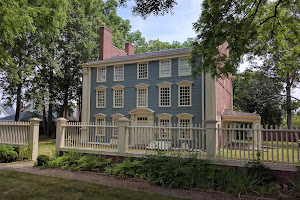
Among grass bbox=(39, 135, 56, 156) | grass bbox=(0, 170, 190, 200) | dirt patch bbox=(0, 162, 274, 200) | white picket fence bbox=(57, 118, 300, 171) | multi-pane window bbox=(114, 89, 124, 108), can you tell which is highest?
multi-pane window bbox=(114, 89, 124, 108)

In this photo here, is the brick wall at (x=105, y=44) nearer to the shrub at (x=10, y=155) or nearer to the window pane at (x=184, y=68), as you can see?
the window pane at (x=184, y=68)

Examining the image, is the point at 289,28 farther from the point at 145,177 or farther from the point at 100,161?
the point at 100,161

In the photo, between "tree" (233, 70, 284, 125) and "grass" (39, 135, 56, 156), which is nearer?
"grass" (39, 135, 56, 156)

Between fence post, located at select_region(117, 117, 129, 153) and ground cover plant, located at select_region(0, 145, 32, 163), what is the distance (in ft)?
16.6

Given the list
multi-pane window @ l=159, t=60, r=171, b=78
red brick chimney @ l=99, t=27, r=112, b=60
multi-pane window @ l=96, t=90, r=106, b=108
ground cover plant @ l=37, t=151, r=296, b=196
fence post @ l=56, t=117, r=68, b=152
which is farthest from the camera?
red brick chimney @ l=99, t=27, r=112, b=60

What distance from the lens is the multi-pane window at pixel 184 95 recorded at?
17234 mm

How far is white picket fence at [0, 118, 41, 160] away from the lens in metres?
11.1

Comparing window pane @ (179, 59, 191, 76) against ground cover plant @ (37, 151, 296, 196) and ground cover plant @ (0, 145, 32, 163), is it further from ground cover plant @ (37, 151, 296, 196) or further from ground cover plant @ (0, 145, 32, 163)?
ground cover plant @ (0, 145, 32, 163)

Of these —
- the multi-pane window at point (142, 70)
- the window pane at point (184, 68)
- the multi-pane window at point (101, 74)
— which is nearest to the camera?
the window pane at point (184, 68)

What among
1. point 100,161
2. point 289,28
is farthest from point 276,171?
point 100,161

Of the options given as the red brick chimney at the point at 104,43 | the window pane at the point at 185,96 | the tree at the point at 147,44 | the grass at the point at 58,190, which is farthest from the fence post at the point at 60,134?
the tree at the point at 147,44

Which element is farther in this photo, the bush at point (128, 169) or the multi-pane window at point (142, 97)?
the multi-pane window at point (142, 97)

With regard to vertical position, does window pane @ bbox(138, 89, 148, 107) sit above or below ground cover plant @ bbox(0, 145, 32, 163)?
above

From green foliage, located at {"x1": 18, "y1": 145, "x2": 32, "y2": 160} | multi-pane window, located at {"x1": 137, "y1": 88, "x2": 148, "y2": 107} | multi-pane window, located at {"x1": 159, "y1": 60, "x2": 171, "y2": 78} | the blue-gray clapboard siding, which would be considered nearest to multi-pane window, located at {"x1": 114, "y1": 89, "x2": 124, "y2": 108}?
the blue-gray clapboard siding
